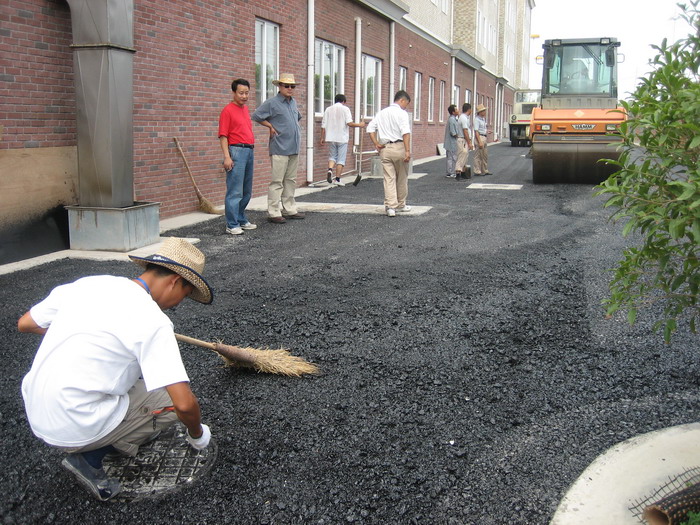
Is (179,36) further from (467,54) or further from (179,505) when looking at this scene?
(467,54)

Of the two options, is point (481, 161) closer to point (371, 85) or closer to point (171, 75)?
point (371, 85)

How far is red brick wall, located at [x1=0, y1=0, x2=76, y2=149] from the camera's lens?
7.41m

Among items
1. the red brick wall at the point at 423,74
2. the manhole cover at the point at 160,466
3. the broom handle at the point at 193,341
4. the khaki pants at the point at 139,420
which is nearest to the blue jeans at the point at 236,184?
the broom handle at the point at 193,341

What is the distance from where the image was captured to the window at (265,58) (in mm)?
13453

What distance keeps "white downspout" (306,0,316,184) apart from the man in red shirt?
247 inches

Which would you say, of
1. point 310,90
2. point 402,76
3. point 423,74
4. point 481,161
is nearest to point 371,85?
point 402,76

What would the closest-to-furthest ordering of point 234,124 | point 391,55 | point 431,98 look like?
point 234,124, point 391,55, point 431,98

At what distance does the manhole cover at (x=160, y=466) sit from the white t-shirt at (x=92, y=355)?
42 cm

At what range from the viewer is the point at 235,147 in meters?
9.44

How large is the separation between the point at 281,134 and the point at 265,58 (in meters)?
4.33

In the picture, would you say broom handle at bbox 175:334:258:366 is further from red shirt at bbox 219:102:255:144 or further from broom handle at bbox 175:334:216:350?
red shirt at bbox 219:102:255:144

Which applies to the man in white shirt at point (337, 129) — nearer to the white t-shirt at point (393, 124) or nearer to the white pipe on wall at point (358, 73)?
the white pipe on wall at point (358, 73)

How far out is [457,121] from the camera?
17.5 m

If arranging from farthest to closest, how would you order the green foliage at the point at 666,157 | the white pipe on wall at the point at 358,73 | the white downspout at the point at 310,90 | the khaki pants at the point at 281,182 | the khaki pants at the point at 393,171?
the white pipe on wall at the point at 358,73, the white downspout at the point at 310,90, the khaki pants at the point at 393,171, the khaki pants at the point at 281,182, the green foliage at the point at 666,157
